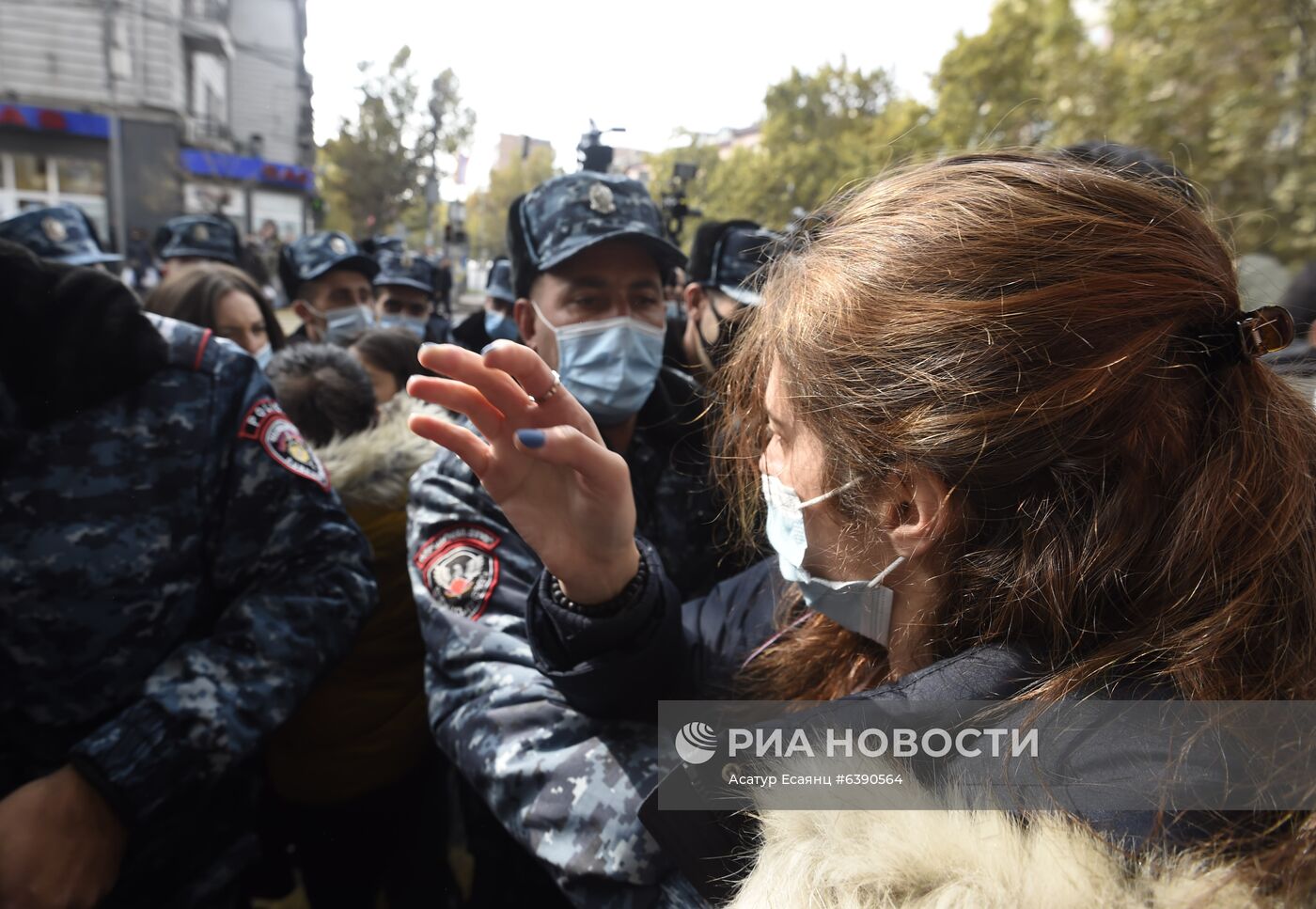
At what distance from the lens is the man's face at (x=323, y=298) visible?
4.80m

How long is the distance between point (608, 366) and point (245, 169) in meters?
25.6

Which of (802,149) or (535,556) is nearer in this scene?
(535,556)

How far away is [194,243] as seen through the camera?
4664mm

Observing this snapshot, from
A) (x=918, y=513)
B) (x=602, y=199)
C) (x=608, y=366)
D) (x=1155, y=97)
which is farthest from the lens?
(x=1155, y=97)

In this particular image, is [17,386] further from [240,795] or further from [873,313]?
[873,313]

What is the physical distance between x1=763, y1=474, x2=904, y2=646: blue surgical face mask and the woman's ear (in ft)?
0.18

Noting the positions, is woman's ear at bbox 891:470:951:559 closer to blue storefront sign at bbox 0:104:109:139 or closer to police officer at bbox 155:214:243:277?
police officer at bbox 155:214:243:277

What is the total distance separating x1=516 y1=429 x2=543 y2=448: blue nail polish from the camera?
42.4 inches

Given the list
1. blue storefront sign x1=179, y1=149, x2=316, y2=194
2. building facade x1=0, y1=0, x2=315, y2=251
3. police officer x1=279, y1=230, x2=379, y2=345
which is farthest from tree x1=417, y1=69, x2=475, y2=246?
police officer x1=279, y1=230, x2=379, y2=345

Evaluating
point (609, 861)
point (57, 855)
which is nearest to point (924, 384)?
point (609, 861)

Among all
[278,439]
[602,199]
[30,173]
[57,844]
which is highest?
[30,173]

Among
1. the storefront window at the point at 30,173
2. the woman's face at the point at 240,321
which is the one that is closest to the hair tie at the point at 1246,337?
the woman's face at the point at 240,321

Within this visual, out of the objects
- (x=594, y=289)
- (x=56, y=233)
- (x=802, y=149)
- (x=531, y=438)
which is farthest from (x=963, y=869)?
(x=802, y=149)

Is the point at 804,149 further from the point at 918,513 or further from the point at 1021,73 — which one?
the point at 918,513
